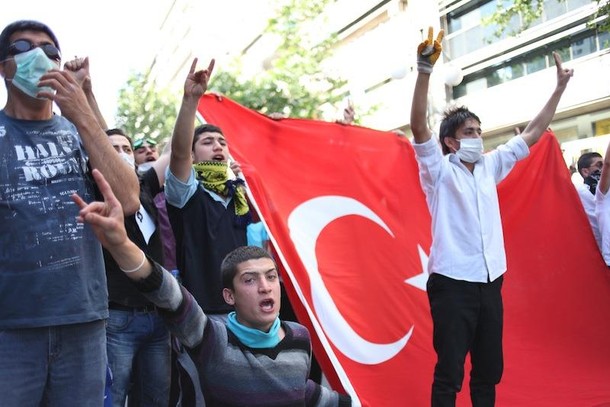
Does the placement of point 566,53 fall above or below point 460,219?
above

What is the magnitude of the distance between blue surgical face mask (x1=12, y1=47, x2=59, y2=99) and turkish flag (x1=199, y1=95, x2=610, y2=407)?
187cm

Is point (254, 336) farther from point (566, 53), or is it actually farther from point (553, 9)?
point (553, 9)

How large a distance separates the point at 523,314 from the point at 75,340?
3.39 meters

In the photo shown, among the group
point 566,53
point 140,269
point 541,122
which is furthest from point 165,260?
point 566,53

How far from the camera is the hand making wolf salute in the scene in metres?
3.44

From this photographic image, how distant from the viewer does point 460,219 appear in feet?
11.9

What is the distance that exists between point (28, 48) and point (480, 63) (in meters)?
19.3

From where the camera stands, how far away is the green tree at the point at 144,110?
26.9 metres

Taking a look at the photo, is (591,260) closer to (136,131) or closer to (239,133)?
(239,133)

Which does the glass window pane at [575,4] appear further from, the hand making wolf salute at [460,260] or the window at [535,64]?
the hand making wolf salute at [460,260]

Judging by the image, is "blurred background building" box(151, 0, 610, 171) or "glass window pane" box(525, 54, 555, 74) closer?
"blurred background building" box(151, 0, 610, 171)

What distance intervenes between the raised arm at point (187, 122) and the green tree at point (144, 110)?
23555 mm

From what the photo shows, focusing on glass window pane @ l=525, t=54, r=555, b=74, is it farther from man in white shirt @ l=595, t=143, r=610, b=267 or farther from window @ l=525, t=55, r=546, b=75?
man in white shirt @ l=595, t=143, r=610, b=267

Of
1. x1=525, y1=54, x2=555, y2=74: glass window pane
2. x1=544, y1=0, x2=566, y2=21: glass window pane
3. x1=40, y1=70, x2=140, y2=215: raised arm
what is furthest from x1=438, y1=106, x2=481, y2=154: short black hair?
x1=525, y1=54, x2=555, y2=74: glass window pane
